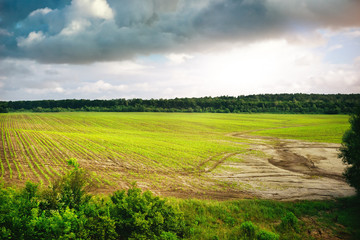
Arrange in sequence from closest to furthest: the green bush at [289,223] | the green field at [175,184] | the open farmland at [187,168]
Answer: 1. the green field at [175,184]
2. the green bush at [289,223]
3. the open farmland at [187,168]

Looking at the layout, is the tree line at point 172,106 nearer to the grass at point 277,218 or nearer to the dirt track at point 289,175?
the dirt track at point 289,175

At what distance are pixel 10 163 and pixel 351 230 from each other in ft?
99.9

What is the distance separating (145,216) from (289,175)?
786 inches

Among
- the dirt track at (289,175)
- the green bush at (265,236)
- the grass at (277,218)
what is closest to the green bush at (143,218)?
the grass at (277,218)

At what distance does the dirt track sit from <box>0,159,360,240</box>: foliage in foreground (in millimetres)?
2744

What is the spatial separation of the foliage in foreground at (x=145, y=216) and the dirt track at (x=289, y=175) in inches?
108

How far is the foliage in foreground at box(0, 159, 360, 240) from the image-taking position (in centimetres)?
731

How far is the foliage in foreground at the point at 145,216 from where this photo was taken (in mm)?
7309

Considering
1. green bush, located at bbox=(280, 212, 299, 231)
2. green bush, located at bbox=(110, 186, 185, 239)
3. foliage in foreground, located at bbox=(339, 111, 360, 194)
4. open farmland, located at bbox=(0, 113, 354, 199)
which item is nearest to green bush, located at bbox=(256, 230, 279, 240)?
green bush, located at bbox=(280, 212, 299, 231)

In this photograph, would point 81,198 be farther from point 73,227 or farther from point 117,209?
point 73,227

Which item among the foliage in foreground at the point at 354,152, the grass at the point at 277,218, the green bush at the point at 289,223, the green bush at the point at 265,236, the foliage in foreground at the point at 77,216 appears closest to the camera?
the foliage in foreground at the point at 77,216

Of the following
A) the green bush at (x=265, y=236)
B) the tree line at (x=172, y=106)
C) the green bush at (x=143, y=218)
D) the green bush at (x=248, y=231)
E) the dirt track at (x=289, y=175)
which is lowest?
the dirt track at (x=289, y=175)

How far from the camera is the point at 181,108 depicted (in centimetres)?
15262

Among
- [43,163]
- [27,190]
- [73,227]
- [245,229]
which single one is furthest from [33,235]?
[43,163]
